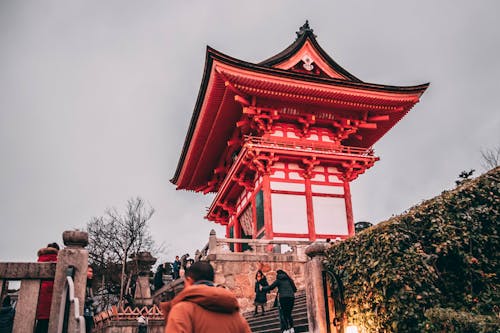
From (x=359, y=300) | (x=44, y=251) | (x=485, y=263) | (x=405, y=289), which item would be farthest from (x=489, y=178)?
(x=44, y=251)

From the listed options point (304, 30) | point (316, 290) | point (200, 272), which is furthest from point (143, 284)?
point (304, 30)

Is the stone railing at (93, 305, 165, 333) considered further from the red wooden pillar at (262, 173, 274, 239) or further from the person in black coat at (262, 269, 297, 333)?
the red wooden pillar at (262, 173, 274, 239)

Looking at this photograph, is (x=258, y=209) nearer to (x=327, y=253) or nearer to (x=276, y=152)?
(x=276, y=152)

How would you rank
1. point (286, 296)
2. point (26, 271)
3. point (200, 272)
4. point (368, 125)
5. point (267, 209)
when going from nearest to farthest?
point (200, 272) → point (26, 271) → point (286, 296) → point (267, 209) → point (368, 125)

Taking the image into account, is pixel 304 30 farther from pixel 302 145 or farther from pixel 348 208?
pixel 348 208

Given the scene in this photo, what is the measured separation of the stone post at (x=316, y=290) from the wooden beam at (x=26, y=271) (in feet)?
15.9

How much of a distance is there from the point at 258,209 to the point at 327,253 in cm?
979

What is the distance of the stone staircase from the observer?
32.4 feet

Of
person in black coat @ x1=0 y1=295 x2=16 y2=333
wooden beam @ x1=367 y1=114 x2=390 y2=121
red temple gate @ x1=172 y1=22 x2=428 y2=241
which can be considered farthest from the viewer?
wooden beam @ x1=367 y1=114 x2=390 y2=121

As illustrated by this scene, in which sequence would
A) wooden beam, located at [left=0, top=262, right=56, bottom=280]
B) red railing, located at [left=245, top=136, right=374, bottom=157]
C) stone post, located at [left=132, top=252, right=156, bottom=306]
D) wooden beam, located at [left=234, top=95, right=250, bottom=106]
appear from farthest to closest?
red railing, located at [left=245, top=136, right=374, bottom=157], wooden beam, located at [left=234, top=95, right=250, bottom=106], stone post, located at [left=132, top=252, right=156, bottom=306], wooden beam, located at [left=0, top=262, right=56, bottom=280]

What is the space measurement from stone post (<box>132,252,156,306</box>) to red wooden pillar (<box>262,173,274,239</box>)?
187 inches

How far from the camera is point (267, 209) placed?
666 inches

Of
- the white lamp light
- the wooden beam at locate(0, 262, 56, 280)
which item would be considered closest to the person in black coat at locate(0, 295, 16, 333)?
the wooden beam at locate(0, 262, 56, 280)

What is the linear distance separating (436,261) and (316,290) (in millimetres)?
2326
